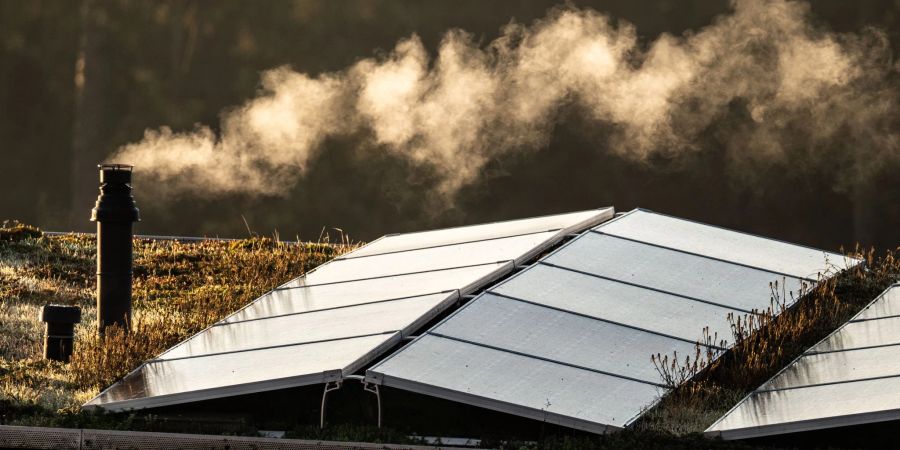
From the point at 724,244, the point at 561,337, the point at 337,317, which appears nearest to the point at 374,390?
the point at 561,337

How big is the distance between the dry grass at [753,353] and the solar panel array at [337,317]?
1.51 metres

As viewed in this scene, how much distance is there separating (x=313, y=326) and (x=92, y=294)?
12.3 ft

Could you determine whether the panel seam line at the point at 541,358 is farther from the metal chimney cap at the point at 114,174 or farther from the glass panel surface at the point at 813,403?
the metal chimney cap at the point at 114,174

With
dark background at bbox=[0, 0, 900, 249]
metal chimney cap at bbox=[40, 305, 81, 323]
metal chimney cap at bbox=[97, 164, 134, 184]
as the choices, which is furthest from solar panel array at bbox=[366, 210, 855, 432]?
dark background at bbox=[0, 0, 900, 249]

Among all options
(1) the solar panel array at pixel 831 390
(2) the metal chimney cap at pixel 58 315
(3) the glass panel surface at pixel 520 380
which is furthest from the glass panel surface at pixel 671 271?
(2) the metal chimney cap at pixel 58 315

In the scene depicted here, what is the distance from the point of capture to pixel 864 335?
338 inches

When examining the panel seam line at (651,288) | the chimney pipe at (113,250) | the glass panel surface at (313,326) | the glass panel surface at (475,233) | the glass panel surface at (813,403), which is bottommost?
the glass panel surface at (813,403)

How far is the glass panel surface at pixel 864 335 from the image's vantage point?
833cm

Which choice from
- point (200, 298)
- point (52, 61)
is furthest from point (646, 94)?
point (200, 298)

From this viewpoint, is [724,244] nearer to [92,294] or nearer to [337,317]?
[337,317]

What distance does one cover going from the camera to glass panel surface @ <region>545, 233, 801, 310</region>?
9516 millimetres

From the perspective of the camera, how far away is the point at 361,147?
32.0 meters

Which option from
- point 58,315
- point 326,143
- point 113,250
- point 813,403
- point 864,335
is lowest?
point 813,403

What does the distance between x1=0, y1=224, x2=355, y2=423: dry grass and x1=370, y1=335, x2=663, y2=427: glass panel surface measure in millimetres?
1874
